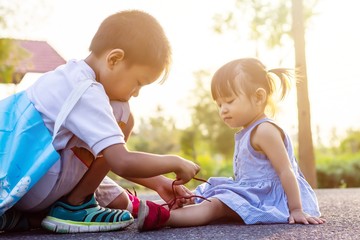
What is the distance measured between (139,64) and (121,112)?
0.28 meters

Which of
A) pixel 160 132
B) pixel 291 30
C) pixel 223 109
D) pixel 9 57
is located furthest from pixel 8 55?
pixel 160 132

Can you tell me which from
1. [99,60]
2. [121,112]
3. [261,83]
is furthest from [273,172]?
[99,60]

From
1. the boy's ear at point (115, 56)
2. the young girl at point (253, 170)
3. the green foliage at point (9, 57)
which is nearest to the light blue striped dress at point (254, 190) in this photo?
the young girl at point (253, 170)

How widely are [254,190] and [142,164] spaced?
33.5 inches

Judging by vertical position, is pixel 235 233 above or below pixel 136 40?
below

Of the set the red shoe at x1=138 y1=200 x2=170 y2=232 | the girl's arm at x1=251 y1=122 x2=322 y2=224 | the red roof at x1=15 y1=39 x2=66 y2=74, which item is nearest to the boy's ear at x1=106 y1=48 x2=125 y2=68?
the red shoe at x1=138 y1=200 x2=170 y2=232

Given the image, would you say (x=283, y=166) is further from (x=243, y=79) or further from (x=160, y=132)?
(x=160, y=132)

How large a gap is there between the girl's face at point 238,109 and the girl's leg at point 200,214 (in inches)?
17.9

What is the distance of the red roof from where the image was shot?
22.9ft

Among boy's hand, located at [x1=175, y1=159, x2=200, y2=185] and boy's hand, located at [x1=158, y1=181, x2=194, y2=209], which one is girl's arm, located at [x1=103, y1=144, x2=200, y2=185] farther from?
boy's hand, located at [x1=158, y1=181, x2=194, y2=209]

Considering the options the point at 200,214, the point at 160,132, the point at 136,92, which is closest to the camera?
the point at 136,92

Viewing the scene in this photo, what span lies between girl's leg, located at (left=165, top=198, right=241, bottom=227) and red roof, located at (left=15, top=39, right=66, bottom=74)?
4.14 metres

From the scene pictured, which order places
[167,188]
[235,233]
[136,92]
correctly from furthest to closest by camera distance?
[167,188], [136,92], [235,233]

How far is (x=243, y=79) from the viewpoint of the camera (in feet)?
9.47
